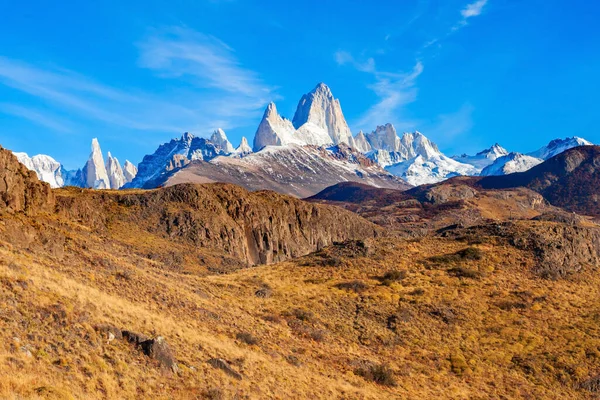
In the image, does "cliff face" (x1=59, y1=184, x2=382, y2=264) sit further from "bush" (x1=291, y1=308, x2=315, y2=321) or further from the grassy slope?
"bush" (x1=291, y1=308, x2=315, y2=321)

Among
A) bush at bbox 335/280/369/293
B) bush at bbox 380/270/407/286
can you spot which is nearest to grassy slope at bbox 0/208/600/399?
bush at bbox 335/280/369/293

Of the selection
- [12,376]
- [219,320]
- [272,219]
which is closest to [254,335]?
[219,320]

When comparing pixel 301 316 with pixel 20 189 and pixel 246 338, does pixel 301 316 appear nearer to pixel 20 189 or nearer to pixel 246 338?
pixel 246 338

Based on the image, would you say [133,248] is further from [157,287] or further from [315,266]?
[157,287]

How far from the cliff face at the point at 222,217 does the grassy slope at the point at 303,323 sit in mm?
35441

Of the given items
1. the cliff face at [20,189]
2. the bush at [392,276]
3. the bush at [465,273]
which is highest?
the cliff face at [20,189]

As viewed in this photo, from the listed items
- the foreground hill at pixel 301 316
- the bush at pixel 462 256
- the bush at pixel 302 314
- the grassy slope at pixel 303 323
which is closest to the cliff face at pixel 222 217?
the foreground hill at pixel 301 316

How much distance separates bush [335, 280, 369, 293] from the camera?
5097 centimetres

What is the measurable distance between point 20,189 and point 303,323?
3643 centimetres

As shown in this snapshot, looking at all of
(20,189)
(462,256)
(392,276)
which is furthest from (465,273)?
(20,189)

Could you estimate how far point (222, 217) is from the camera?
105 meters

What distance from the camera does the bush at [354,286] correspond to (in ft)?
167

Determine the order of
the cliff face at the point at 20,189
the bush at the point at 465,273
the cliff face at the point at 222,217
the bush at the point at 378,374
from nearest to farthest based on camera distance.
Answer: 1. the bush at the point at 378,374
2. the cliff face at the point at 20,189
3. the bush at the point at 465,273
4. the cliff face at the point at 222,217

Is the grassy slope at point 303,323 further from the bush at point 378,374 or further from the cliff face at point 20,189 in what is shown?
the cliff face at point 20,189
